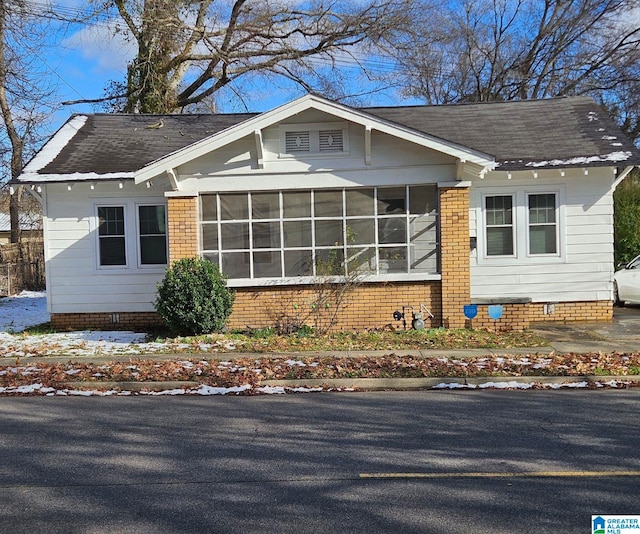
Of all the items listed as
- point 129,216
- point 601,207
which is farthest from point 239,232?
point 601,207

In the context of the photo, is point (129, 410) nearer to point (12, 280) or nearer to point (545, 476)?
point (545, 476)

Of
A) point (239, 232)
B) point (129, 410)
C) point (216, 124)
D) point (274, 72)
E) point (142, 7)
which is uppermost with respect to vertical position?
point (142, 7)

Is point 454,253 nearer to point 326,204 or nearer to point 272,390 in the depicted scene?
point 326,204

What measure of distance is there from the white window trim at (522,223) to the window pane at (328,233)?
3262mm

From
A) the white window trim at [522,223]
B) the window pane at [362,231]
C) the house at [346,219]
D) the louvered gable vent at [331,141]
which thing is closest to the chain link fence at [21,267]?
the house at [346,219]

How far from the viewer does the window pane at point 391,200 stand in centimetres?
1320

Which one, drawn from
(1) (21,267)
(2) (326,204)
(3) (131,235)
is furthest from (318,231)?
(1) (21,267)

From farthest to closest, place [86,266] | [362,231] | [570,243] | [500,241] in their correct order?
[86,266]
[500,241]
[570,243]
[362,231]

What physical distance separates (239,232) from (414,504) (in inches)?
377

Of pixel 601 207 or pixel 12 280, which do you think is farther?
pixel 12 280

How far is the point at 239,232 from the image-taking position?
43.8ft

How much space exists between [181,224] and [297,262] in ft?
8.58

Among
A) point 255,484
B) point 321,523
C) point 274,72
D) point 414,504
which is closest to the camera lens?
point 321,523

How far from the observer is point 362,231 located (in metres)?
13.3
